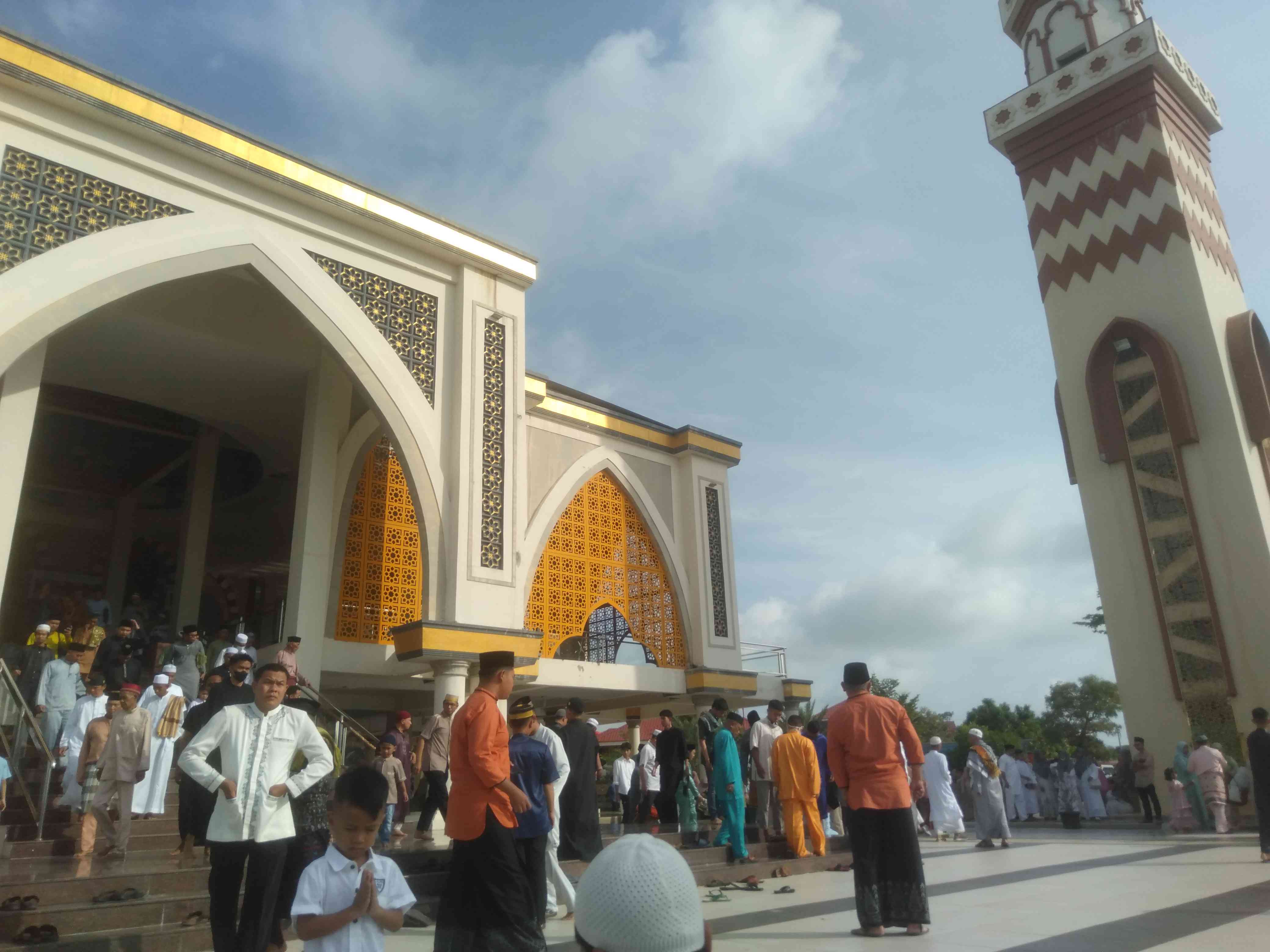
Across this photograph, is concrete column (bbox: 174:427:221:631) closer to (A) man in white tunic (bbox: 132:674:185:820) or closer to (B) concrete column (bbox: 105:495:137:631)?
(B) concrete column (bbox: 105:495:137:631)

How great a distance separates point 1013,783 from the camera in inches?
470

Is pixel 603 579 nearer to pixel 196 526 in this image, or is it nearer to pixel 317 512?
pixel 317 512

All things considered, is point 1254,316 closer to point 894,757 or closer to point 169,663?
point 894,757

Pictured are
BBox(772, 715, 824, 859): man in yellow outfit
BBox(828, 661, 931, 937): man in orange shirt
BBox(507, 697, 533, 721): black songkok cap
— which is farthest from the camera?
BBox(772, 715, 824, 859): man in yellow outfit

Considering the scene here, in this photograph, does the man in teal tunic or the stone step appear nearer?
the stone step

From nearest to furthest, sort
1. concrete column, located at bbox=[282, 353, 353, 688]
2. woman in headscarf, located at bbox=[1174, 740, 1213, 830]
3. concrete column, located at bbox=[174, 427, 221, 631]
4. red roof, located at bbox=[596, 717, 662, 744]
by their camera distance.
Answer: woman in headscarf, located at bbox=[1174, 740, 1213, 830], concrete column, located at bbox=[282, 353, 353, 688], concrete column, located at bbox=[174, 427, 221, 631], red roof, located at bbox=[596, 717, 662, 744]

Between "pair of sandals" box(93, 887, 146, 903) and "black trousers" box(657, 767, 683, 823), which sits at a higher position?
"black trousers" box(657, 767, 683, 823)

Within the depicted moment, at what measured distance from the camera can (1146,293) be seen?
38.8 feet

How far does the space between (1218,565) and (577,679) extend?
7.89 meters

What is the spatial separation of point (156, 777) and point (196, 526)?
7580 mm

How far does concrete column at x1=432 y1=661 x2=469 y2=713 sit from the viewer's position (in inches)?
342

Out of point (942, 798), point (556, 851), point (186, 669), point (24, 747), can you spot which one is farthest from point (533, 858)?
point (942, 798)

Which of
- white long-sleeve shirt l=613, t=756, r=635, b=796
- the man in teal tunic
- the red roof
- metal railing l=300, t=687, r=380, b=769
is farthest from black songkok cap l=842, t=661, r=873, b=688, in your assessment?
the red roof

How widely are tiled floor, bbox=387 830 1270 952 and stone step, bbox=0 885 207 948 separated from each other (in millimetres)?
1071
